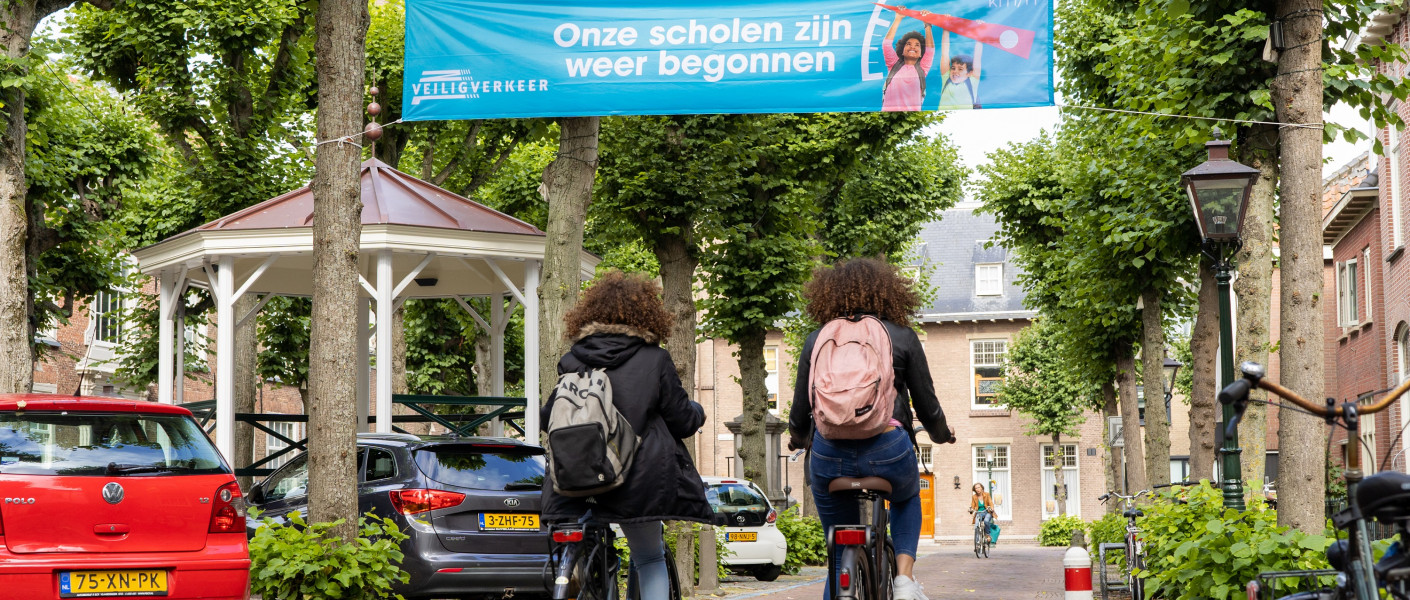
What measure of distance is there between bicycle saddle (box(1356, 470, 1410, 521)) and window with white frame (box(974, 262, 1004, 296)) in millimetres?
52069

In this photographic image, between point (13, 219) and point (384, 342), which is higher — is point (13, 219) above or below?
above

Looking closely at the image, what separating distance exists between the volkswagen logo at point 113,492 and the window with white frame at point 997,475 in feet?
154

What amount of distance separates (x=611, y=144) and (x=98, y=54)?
32.1 ft

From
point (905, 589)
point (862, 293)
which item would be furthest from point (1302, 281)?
point (905, 589)

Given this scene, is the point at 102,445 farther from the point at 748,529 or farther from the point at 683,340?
the point at 748,529

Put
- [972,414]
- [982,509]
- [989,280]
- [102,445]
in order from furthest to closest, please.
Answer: [989,280] < [972,414] < [982,509] < [102,445]

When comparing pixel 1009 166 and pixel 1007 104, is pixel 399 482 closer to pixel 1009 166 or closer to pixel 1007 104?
pixel 1007 104

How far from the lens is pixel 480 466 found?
397 inches

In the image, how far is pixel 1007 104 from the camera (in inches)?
411

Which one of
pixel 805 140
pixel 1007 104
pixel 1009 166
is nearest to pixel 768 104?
pixel 1007 104

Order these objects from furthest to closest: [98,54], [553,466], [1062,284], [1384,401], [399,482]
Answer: [1062,284] < [98,54] < [399,482] < [553,466] < [1384,401]

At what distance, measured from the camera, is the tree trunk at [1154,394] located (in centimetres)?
2194

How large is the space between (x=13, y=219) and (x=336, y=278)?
4.99 metres

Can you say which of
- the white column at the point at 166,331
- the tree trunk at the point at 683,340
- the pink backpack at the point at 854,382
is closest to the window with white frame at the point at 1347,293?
the tree trunk at the point at 683,340
